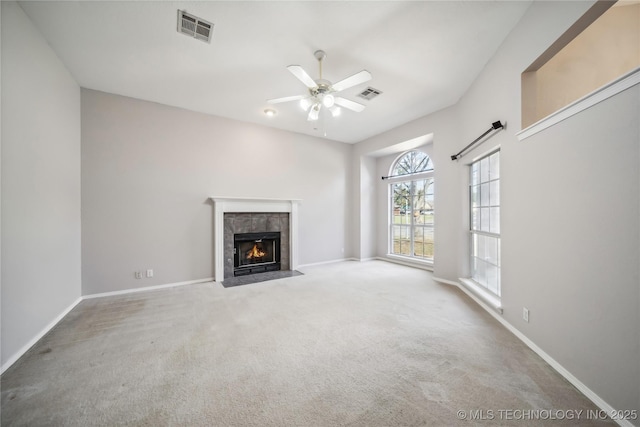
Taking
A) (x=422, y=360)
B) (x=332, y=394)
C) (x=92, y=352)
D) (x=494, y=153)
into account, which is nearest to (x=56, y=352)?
(x=92, y=352)

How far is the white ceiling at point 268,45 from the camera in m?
2.10

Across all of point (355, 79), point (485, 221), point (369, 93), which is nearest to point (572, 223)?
point (485, 221)

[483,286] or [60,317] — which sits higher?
[483,286]

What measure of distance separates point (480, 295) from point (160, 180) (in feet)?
16.7

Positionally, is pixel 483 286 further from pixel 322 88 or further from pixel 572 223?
pixel 322 88

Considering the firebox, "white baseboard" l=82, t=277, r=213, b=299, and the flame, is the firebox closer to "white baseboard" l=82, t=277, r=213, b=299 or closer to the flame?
the flame

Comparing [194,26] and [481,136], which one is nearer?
[194,26]

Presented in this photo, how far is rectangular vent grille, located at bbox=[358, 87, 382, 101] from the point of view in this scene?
11.4 feet

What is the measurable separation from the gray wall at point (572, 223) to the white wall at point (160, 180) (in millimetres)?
3890

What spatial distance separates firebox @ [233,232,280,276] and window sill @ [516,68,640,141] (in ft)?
14.2

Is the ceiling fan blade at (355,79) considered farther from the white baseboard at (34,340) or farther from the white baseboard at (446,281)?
the white baseboard at (34,340)

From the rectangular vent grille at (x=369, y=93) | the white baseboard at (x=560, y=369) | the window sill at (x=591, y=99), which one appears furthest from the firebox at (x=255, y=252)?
the window sill at (x=591, y=99)

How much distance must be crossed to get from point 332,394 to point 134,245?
3.70 metres

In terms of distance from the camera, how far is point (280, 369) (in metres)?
1.83
